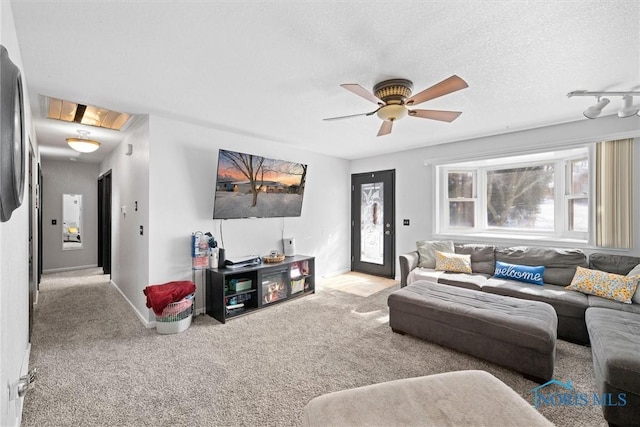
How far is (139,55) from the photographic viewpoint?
2018 millimetres

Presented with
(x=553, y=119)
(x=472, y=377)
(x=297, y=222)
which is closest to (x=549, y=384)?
(x=472, y=377)

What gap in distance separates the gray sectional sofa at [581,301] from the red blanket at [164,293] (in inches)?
117

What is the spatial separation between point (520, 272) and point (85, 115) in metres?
5.81

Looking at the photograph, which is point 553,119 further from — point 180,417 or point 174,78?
point 180,417

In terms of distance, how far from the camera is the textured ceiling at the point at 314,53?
1.58 metres

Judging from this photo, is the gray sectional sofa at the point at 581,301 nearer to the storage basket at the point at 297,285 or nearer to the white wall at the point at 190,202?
the storage basket at the point at 297,285

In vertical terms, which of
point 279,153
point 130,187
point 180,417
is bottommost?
point 180,417

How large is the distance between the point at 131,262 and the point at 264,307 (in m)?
1.93

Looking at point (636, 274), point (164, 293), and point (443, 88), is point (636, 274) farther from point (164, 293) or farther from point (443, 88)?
point (164, 293)

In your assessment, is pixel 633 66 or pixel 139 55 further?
pixel 633 66

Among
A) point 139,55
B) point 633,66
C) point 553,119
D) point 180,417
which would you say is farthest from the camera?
point 553,119

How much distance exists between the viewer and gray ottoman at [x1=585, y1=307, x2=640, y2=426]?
5.31 ft

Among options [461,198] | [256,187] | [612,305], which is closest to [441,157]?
[461,198]

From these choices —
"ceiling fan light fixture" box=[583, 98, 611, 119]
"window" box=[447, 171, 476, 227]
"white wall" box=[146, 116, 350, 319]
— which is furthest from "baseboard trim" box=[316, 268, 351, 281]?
"ceiling fan light fixture" box=[583, 98, 611, 119]
